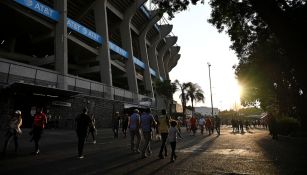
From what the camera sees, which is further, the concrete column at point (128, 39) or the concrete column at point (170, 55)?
the concrete column at point (170, 55)

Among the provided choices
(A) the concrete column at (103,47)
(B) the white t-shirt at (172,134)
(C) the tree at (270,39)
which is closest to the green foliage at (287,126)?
(C) the tree at (270,39)

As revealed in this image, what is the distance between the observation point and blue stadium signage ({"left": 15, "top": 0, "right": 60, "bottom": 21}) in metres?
22.5

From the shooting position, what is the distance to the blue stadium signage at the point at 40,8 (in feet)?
73.9

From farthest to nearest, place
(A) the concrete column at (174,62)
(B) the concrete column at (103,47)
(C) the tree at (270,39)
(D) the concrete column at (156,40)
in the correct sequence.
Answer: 1. (A) the concrete column at (174,62)
2. (D) the concrete column at (156,40)
3. (B) the concrete column at (103,47)
4. (C) the tree at (270,39)

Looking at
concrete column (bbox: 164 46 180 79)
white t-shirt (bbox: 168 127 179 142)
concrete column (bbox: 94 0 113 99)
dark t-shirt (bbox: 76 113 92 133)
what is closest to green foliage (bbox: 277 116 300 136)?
white t-shirt (bbox: 168 127 179 142)

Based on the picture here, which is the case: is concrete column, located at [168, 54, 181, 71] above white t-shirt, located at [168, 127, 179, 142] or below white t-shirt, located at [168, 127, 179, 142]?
above

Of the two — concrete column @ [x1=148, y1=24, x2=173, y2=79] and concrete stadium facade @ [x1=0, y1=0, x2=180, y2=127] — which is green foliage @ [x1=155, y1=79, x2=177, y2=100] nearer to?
concrete stadium facade @ [x1=0, y1=0, x2=180, y2=127]

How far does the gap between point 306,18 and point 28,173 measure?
11759 mm

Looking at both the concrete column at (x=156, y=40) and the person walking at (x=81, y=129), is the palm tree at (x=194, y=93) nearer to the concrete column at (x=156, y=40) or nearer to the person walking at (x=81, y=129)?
the concrete column at (x=156, y=40)

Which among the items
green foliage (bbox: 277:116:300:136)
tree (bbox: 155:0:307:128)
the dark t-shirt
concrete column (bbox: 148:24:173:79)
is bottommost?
green foliage (bbox: 277:116:300:136)

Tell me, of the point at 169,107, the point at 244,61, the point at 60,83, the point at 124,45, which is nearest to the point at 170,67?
the point at 169,107

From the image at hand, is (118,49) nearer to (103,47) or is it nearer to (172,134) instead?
(103,47)

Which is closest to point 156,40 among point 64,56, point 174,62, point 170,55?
point 170,55

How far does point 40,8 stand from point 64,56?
15.6 feet
